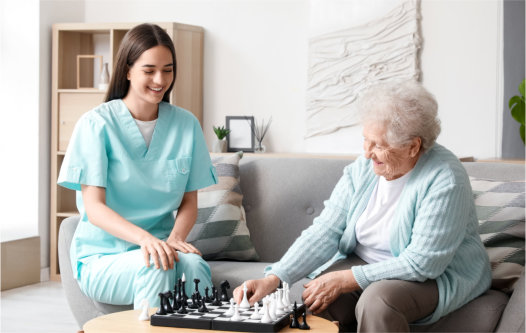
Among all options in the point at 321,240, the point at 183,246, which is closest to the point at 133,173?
the point at 183,246

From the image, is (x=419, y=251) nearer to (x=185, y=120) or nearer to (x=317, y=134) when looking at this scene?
(x=185, y=120)

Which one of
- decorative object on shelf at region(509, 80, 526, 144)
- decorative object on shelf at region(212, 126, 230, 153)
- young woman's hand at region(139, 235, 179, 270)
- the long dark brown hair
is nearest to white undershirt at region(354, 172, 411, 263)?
young woman's hand at region(139, 235, 179, 270)

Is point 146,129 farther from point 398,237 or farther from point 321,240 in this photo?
point 398,237

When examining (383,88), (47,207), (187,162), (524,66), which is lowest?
(47,207)

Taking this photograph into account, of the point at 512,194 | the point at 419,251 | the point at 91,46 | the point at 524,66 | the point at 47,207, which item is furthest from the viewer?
the point at 91,46

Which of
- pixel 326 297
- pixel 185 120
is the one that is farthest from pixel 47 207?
pixel 326 297

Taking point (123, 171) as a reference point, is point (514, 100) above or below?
above

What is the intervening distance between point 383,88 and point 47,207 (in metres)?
3.01

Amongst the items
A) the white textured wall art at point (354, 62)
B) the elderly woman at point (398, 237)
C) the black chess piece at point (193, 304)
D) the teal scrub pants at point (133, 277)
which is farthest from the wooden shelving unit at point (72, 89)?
the black chess piece at point (193, 304)

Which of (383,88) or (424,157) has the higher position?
(383,88)

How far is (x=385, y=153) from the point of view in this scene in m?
2.04

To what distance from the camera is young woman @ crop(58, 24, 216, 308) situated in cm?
224

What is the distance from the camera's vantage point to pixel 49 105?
4535 millimetres

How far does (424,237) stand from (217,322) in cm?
64
